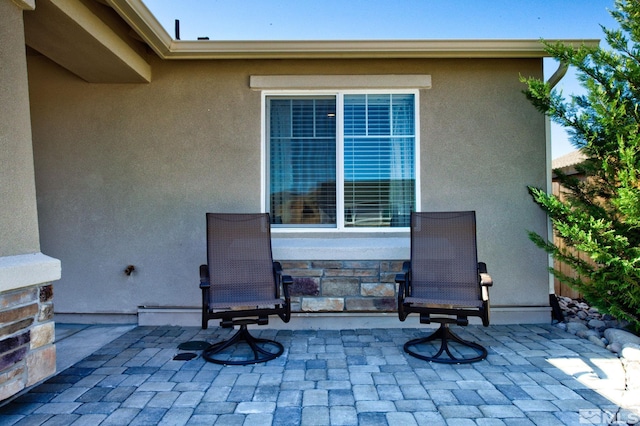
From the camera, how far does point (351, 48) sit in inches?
157

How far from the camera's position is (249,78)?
4285mm

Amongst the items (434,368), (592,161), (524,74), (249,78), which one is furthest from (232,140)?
(592,161)

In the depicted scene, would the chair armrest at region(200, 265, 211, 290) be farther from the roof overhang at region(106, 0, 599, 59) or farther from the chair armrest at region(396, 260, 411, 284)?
the roof overhang at region(106, 0, 599, 59)

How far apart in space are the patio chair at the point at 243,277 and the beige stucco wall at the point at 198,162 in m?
0.68

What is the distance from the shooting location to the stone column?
232 centimetres

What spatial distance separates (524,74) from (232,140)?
3.28 m

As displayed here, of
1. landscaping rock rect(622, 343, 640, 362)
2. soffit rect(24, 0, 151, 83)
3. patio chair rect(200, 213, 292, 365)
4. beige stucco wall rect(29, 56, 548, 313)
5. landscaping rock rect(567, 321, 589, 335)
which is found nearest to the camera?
soffit rect(24, 0, 151, 83)

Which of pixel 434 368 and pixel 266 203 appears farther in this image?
pixel 266 203

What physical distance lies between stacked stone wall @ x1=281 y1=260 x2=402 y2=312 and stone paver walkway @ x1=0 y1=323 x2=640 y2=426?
1.70 feet

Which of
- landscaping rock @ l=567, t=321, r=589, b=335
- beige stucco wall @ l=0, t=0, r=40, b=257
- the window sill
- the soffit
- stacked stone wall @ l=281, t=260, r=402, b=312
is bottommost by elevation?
landscaping rock @ l=567, t=321, r=589, b=335

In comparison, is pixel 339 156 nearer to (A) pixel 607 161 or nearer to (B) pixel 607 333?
(A) pixel 607 161

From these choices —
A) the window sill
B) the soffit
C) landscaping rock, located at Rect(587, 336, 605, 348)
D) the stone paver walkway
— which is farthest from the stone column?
landscaping rock, located at Rect(587, 336, 605, 348)

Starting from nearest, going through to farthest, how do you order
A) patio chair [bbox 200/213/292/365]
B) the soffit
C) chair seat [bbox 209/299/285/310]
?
→ 1. the soffit
2. chair seat [bbox 209/299/285/310]
3. patio chair [bbox 200/213/292/365]

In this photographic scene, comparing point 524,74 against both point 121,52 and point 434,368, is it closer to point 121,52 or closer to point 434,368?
point 434,368
